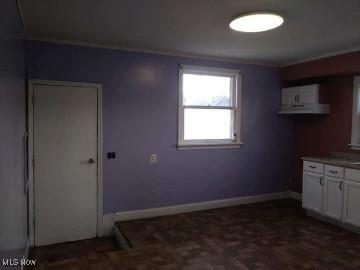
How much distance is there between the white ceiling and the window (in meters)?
0.40

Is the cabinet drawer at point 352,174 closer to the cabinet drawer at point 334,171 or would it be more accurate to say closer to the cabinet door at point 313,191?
the cabinet drawer at point 334,171

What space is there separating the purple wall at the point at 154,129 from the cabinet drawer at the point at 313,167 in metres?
0.81

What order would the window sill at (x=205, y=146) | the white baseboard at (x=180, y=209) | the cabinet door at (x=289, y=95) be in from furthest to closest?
the cabinet door at (x=289, y=95)
the window sill at (x=205, y=146)
the white baseboard at (x=180, y=209)

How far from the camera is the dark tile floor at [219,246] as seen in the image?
2762 mm

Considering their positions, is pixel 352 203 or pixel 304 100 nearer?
pixel 352 203

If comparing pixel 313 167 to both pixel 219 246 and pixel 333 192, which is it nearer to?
pixel 333 192

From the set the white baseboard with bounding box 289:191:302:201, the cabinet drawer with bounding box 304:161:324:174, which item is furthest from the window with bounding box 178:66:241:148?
the white baseboard with bounding box 289:191:302:201

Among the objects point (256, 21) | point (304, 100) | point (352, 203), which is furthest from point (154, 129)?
point (352, 203)

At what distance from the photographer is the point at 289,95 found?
4820 millimetres

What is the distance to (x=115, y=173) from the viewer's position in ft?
12.6

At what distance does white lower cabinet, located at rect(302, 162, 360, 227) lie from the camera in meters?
3.52

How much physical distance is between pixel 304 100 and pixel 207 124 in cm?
159

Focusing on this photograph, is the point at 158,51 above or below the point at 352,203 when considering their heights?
above

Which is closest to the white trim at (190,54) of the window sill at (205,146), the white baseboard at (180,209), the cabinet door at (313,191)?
the window sill at (205,146)
